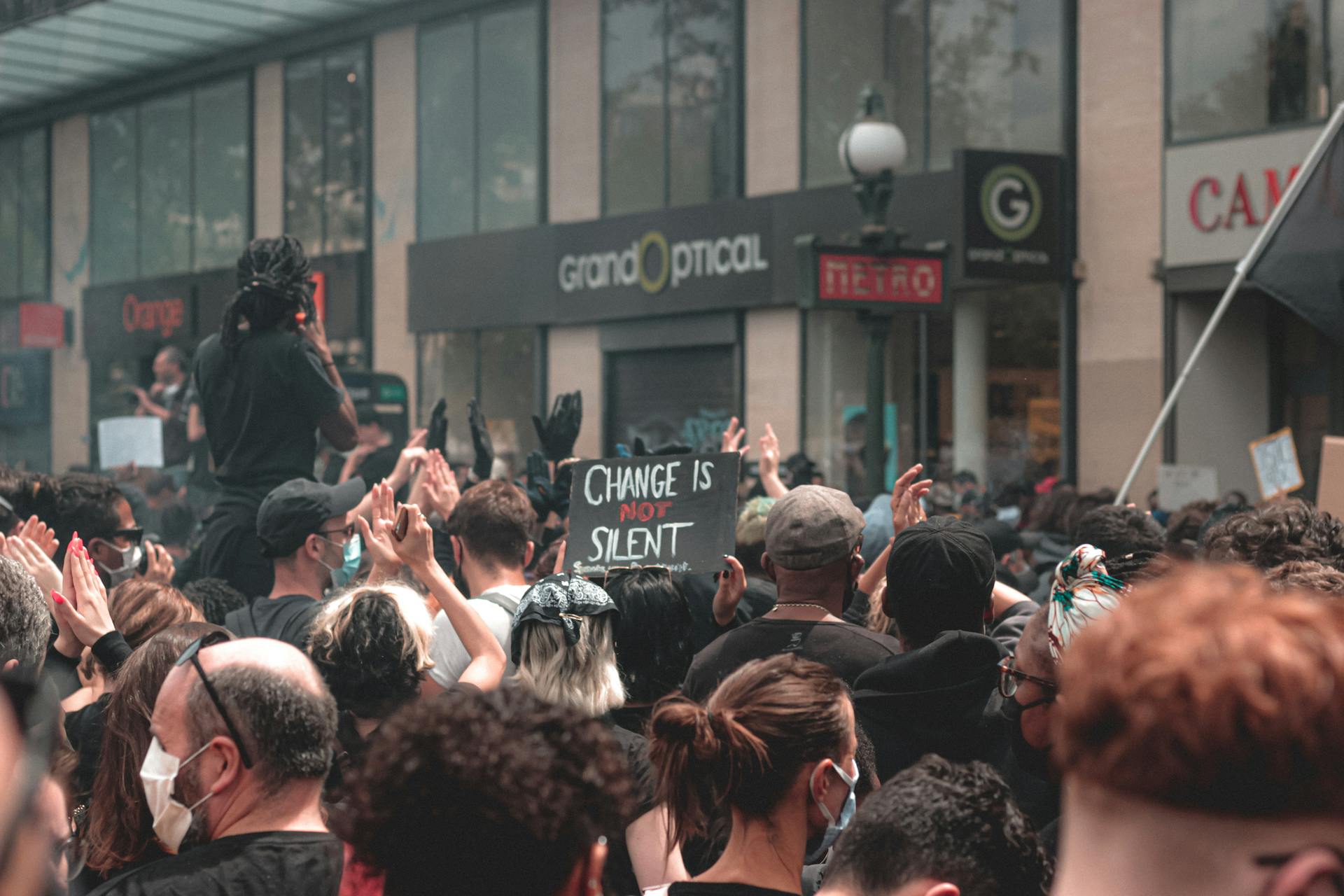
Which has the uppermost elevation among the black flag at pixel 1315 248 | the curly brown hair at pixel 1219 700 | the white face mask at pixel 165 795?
the black flag at pixel 1315 248

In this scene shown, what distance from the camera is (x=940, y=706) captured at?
3.61 meters

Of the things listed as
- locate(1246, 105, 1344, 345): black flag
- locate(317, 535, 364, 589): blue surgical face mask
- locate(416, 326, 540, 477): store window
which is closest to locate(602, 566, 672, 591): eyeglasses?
locate(317, 535, 364, 589): blue surgical face mask

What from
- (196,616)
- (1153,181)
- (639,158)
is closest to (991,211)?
(1153,181)

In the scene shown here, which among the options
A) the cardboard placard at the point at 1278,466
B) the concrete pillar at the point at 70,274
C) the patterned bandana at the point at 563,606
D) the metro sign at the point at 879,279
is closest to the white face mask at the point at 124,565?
the patterned bandana at the point at 563,606

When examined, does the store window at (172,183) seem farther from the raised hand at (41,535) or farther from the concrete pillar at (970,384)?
the raised hand at (41,535)

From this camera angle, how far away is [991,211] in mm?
15852

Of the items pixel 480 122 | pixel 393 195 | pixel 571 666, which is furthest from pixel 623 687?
pixel 393 195

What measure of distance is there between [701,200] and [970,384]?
15.6ft

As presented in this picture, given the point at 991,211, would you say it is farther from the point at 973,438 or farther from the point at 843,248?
the point at 843,248

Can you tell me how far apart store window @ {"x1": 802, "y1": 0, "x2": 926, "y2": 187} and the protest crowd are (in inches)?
442

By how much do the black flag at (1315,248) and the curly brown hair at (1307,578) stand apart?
4.48 m

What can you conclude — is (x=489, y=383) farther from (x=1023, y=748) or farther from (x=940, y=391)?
(x=1023, y=748)

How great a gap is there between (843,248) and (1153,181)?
18.0 ft

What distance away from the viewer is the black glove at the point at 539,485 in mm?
6758
